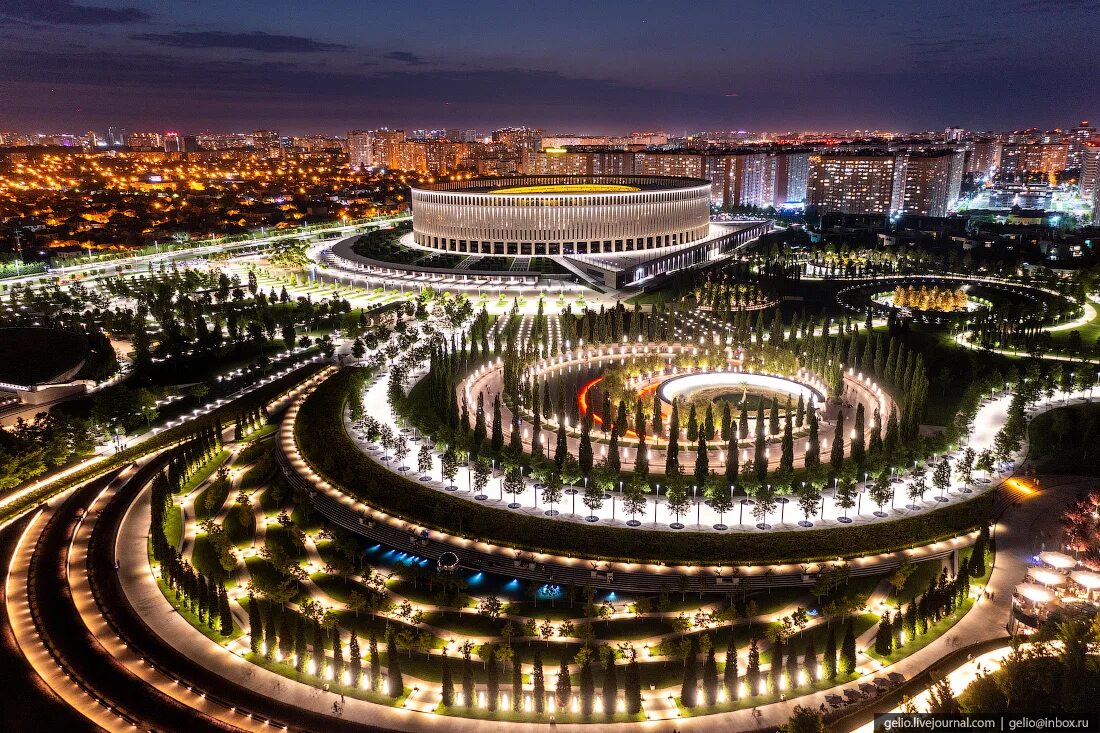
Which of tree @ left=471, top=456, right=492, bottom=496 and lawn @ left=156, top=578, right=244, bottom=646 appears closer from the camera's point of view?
lawn @ left=156, top=578, right=244, bottom=646

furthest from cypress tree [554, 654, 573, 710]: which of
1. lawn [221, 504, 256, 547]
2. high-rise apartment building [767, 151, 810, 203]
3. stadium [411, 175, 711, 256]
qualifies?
high-rise apartment building [767, 151, 810, 203]

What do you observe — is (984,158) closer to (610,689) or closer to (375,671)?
(610,689)

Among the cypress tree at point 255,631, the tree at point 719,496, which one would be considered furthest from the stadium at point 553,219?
the cypress tree at point 255,631

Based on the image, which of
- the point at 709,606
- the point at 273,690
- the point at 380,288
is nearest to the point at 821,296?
the point at 380,288

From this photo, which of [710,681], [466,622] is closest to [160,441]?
[466,622]

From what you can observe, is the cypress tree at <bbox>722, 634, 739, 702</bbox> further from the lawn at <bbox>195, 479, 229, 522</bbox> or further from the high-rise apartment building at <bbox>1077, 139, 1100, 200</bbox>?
the high-rise apartment building at <bbox>1077, 139, 1100, 200</bbox>
